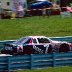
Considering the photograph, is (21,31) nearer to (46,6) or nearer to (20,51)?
(20,51)

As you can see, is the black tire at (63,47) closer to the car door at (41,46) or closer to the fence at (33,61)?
the car door at (41,46)

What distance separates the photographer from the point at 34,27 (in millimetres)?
40531

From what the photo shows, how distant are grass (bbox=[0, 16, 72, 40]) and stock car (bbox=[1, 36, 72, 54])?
9194mm

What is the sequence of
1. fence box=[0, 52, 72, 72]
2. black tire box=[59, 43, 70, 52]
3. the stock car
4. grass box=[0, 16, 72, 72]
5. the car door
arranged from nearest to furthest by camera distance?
1. fence box=[0, 52, 72, 72]
2. the stock car
3. the car door
4. black tire box=[59, 43, 70, 52]
5. grass box=[0, 16, 72, 72]

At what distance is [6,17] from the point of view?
47.3 metres

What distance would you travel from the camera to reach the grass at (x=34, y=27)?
122 feet

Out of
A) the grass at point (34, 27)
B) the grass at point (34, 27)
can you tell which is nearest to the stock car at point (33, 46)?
the grass at point (34, 27)

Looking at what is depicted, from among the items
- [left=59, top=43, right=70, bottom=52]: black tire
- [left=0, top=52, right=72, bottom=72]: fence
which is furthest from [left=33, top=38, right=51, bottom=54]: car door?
[left=0, top=52, right=72, bottom=72]: fence

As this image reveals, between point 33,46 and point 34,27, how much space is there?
14.8 m

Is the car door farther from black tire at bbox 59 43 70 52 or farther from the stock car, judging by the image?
black tire at bbox 59 43 70 52

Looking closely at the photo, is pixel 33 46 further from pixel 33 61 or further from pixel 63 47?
pixel 33 61

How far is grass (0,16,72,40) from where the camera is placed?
3728 cm

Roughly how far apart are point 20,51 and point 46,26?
51.9 feet

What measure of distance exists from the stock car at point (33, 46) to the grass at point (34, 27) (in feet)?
30.2
